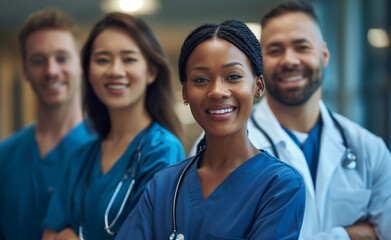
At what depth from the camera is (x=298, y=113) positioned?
4.74 feet

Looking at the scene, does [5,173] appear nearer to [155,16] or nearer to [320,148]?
[320,148]

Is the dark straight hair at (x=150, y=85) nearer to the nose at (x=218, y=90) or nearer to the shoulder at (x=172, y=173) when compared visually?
the shoulder at (x=172, y=173)

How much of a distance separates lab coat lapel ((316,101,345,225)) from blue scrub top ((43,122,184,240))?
1.53ft

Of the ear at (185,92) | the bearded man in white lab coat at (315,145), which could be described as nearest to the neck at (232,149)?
the ear at (185,92)

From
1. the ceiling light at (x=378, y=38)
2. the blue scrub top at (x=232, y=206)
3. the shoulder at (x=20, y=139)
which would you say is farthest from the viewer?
the ceiling light at (x=378, y=38)

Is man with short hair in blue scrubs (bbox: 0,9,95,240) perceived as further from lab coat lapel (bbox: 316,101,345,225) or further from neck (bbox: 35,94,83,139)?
lab coat lapel (bbox: 316,101,345,225)

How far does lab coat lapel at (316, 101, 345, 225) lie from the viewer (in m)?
1.34

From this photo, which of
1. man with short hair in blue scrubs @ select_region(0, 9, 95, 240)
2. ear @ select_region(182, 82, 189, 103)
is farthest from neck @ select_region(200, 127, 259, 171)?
man with short hair in blue scrubs @ select_region(0, 9, 95, 240)

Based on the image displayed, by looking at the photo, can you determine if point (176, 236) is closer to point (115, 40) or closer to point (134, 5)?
point (115, 40)

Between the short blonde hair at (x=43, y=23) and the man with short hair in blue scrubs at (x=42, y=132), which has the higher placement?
the short blonde hair at (x=43, y=23)

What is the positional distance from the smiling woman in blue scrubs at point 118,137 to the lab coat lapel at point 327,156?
47cm

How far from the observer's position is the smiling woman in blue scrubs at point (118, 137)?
1448mm

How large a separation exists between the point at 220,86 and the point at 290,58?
0.44m

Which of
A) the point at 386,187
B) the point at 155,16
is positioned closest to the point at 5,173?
the point at 386,187
